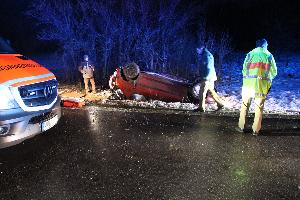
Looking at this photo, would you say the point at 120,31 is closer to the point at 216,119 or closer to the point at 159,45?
the point at 159,45

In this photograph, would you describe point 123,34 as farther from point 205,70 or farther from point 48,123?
point 48,123

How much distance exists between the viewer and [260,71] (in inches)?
239

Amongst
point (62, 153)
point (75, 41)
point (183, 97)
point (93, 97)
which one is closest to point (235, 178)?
point (62, 153)

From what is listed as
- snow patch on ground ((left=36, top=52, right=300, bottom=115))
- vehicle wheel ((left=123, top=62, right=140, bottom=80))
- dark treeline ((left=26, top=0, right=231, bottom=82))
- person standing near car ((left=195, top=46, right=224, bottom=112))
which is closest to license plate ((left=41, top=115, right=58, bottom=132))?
snow patch on ground ((left=36, top=52, right=300, bottom=115))

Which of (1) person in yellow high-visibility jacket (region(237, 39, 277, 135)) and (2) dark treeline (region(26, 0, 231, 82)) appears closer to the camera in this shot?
(1) person in yellow high-visibility jacket (region(237, 39, 277, 135))

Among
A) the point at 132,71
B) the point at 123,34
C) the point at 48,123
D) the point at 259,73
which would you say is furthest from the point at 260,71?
A: the point at 123,34

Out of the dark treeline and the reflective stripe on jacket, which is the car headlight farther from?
the dark treeline

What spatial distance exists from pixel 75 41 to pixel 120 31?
2163 millimetres

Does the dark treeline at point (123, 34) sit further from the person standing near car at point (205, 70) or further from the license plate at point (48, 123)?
the license plate at point (48, 123)

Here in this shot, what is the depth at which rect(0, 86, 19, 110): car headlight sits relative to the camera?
4590 mm

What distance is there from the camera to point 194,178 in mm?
4652

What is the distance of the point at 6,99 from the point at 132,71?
17.5 ft

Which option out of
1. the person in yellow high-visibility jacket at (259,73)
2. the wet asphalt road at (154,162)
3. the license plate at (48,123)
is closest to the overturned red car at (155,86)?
the wet asphalt road at (154,162)

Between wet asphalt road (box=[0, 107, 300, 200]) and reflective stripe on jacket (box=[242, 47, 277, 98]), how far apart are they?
36.8 inches
